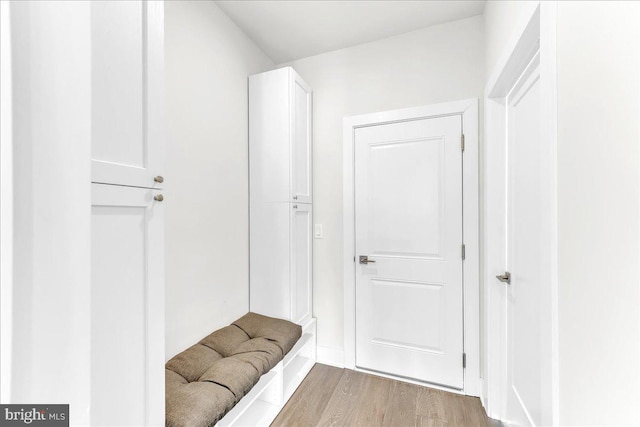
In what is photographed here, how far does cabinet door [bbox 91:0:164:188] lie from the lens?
729 mm

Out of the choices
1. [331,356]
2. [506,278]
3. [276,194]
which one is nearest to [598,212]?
[506,278]

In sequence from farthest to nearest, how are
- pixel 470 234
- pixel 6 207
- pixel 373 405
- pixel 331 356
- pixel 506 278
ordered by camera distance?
pixel 331 356
pixel 470 234
pixel 373 405
pixel 506 278
pixel 6 207

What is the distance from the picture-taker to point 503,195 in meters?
1.62

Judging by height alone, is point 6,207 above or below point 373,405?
above

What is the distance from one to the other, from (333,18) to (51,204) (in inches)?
81.3

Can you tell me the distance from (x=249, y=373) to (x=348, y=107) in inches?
79.3

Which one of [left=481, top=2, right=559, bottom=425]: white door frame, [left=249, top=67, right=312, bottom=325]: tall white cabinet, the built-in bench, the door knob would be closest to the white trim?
the built-in bench

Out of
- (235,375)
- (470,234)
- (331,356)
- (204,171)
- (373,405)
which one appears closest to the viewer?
(235,375)

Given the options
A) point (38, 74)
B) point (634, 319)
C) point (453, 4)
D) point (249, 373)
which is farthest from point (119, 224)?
point (453, 4)

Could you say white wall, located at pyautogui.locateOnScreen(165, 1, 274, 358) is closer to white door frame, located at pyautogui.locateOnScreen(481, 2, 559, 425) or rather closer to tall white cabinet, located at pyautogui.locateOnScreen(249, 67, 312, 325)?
tall white cabinet, located at pyautogui.locateOnScreen(249, 67, 312, 325)

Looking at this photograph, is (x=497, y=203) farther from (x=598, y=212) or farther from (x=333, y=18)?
(x=333, y=18)

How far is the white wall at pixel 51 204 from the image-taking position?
382mm

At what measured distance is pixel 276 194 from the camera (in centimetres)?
199

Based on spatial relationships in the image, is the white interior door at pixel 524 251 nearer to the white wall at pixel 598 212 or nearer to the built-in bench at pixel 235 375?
the white wall at pixel 598 212
